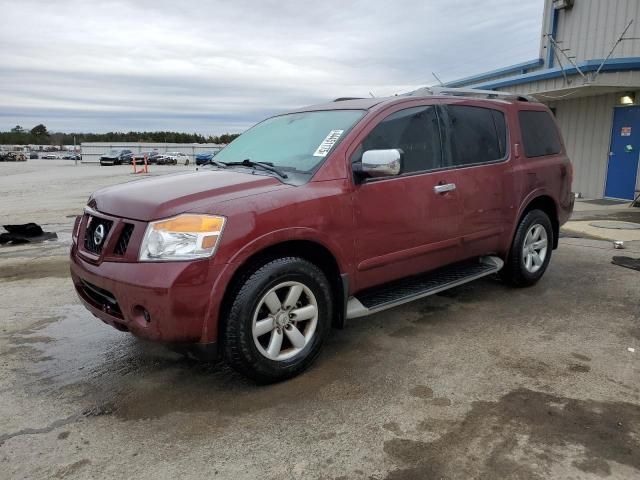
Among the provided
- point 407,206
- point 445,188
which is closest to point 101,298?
point 407,206

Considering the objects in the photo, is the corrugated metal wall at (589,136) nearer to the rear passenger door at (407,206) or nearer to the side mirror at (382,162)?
the rear passenger door at (407,206)

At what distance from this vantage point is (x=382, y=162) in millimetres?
3424

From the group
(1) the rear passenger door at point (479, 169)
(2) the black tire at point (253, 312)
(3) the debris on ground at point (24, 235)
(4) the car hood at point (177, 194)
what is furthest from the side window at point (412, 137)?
(3) the debris on ground at point (24, 235)

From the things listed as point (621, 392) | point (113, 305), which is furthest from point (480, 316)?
point (113, 305)

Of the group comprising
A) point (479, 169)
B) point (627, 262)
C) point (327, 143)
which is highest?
point (327, 143)

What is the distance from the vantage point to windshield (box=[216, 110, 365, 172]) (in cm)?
373

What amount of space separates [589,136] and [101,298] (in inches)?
506

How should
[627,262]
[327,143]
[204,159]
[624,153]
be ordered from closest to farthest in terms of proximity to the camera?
1. [327,143]
2. [627,262]
3. [624,153]
4. [204,159]

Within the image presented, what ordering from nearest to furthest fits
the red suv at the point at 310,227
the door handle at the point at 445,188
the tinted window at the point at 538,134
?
the red suv at the point at 310,227 < the door handle at the point at 445,188 < the tinted window at the point at 538,134

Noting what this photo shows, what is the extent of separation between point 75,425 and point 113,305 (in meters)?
0.71

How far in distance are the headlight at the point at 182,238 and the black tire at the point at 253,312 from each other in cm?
33

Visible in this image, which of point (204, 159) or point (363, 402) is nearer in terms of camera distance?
point (363, 402)

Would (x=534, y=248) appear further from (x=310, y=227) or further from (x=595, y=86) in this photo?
(x=595, y=86)

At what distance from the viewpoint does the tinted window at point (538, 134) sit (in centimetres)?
510
